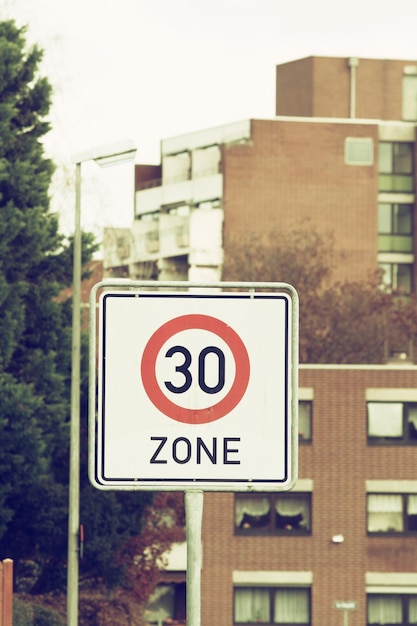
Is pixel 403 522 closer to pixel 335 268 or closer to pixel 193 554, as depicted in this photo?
pixel 335 268

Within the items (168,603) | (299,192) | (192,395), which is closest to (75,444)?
(168,603)

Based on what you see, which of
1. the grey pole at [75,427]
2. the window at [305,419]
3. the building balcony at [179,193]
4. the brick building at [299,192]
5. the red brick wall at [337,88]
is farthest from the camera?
the red brick wall at [337,88]

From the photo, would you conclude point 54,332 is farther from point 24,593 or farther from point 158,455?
point 158,455

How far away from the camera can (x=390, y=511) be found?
5738 centimetres

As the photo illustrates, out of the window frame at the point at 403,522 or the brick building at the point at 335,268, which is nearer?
the brick building at the point at 335,268

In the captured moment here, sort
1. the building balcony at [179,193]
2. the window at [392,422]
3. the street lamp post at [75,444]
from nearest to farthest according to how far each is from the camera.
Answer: the street lamp post at [75,444]
the window at [392,422]
the building balcony at [179,193]

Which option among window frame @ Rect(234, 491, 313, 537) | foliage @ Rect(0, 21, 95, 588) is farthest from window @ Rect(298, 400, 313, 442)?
foliage @ Rect(0, 21, 95, 588)

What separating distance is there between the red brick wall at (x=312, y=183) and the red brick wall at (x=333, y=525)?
2733cm

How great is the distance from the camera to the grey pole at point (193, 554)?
4.28 m

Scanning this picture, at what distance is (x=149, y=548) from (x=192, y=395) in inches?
1637

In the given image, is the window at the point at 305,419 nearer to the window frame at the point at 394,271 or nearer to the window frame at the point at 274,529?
the window frame at the point at 274,529

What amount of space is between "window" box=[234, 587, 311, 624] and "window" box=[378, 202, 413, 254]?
3268 centimetres

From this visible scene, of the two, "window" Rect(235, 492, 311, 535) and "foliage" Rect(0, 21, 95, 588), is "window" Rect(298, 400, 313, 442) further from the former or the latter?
"foliage" Rect(0, 21, 95, 588)

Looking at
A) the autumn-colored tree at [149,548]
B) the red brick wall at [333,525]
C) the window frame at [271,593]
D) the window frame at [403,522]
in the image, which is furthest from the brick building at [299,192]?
the autumn-colored tree at [149,548]
